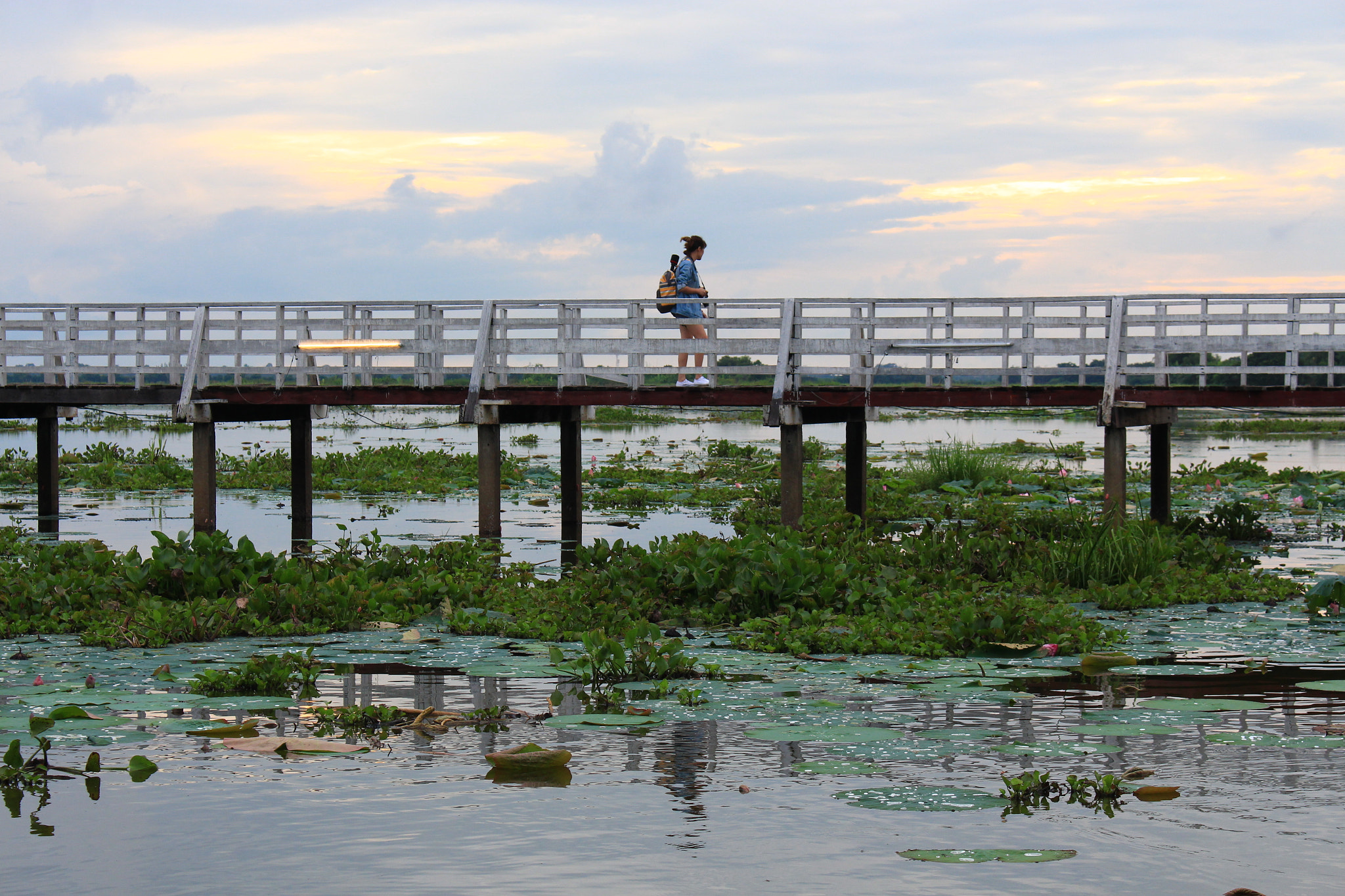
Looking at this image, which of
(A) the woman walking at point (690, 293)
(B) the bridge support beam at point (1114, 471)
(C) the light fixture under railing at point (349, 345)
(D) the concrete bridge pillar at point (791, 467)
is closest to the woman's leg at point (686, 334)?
(A) the woman walking at point (690, 293)

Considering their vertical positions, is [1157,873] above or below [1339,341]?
below

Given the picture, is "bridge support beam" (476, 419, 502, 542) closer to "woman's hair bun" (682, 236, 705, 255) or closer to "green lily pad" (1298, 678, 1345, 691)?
"woman's hair bun" (682, 236, 705, 255)

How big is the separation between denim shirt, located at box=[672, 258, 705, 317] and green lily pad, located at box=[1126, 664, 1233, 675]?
9.86 m

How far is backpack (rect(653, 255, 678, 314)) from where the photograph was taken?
19234 millimetres

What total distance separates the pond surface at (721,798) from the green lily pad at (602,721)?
1.9 inches

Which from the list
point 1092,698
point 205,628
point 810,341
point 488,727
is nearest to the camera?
point 488,727

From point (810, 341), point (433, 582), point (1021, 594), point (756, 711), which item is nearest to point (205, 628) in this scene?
point (433, 582)

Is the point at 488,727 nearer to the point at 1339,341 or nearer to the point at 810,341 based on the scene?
the point at 810,341

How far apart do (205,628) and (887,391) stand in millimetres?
9242

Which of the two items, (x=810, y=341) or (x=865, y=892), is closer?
(x=865, y=892)

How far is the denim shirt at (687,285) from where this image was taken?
19156 mm

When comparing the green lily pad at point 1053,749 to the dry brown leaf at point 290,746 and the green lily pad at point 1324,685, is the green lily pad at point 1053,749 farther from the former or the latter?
the dry brown leaf at point 290,746

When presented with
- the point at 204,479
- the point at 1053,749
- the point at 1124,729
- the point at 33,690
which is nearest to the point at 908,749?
the point at 1053,749

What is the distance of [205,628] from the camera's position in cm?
1162
